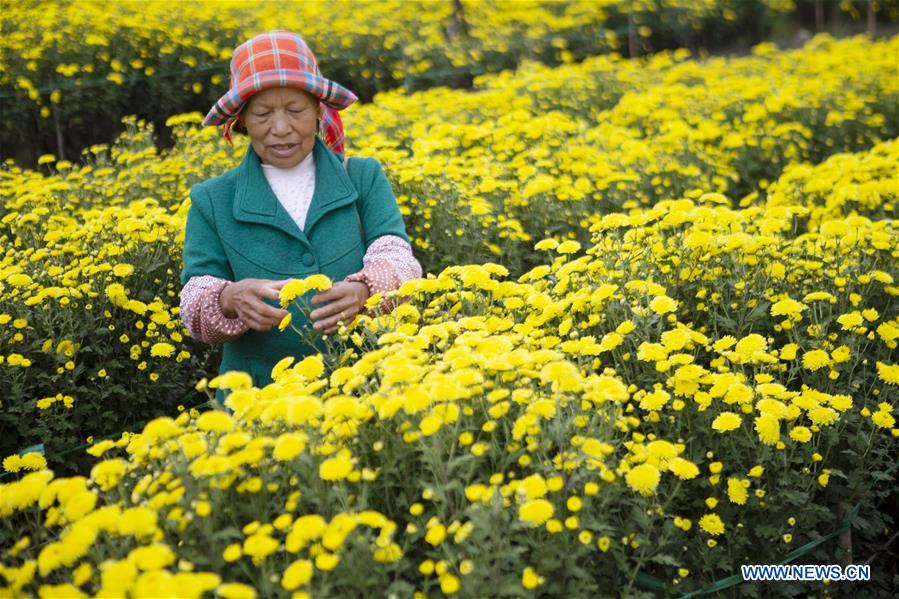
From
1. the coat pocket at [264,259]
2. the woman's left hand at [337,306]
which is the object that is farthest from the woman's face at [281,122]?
the woman's left hand at [337,306]

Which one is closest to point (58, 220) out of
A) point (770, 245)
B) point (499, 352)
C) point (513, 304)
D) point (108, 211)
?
point (108, 211)

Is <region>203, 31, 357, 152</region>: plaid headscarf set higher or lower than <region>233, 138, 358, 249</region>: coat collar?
higher

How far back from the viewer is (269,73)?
263 cm

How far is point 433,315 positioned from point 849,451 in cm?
131

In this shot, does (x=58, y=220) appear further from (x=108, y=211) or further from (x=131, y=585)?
(x=131, y=585)

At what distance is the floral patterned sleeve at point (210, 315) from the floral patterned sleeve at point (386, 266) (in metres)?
0.38

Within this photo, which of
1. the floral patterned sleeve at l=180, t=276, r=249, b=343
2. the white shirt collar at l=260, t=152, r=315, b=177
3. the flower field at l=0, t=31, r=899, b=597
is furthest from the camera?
the white shirt collar at l=260, t=152, r=315, b=177

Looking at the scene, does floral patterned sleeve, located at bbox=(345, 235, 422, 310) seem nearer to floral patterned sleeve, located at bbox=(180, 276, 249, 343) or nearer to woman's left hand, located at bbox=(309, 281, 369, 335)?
woman's left hand, located at bbox=(309, 281, 369, 335)

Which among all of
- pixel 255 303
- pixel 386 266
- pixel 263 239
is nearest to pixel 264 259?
pixel 263 239

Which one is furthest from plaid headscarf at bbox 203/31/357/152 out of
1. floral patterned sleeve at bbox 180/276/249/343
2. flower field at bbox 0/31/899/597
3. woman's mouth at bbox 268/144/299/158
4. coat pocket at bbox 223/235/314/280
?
flower field at bbox 0/31/899/597

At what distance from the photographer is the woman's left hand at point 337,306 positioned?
252cm

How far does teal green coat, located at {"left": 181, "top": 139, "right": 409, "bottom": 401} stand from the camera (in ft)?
9.02

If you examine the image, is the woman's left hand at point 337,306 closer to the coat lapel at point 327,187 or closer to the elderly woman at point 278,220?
the elderly woman at point 278,220

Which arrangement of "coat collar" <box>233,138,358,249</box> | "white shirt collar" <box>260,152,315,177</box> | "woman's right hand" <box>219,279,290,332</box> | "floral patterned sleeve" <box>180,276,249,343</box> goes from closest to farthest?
1. "woman's right hand" <box>219,279,290,332</box>
2. "floral patterned sleeve" <box>180,276,249,343</box>
3. "coat collar" <box>233,138,358,249</box>
4. "white shirt collar" <box>260,152,315,177</box>
